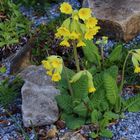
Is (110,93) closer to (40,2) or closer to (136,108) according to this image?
(136,108)

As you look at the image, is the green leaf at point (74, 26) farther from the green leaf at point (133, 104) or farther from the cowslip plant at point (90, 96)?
the green leaf at point (133, 104)

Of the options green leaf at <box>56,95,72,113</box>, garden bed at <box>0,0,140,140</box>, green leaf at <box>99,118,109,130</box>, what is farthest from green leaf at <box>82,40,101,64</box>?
green leaf at <box>99,118,109,130</box>

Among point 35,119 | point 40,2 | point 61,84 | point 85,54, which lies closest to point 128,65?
point 85,54

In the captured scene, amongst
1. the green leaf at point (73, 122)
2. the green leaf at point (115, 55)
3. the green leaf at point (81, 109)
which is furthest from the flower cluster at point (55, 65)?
the green leaf at point (115, 55)

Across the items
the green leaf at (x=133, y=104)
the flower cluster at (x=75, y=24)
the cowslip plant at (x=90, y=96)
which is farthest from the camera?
the green leaf at (x=133, y=104)

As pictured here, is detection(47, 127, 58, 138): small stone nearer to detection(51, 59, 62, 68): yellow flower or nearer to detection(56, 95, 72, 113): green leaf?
detection(56, 95, 72, 113): green leaf
